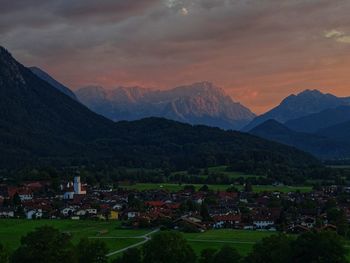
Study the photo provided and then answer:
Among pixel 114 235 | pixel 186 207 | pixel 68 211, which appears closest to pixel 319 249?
pixel 114 235

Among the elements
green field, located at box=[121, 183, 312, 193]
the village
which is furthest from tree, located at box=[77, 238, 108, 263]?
green field, located at box=[121, 183, 312, 193]

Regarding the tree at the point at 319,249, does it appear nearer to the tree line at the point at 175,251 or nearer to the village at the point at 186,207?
the tree line at the point at 175,251

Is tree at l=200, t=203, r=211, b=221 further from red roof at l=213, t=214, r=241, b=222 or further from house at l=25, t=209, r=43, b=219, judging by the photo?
house at l=25, t=209, r=43, b=219

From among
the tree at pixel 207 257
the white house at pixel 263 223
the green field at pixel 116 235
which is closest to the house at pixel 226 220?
the white house at pixel 263 223

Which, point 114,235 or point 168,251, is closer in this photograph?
point 168,251

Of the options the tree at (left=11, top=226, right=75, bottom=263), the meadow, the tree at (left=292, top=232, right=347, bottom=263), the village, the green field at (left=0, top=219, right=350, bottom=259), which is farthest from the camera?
the village

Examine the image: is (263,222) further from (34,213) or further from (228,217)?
(34,213)
